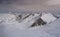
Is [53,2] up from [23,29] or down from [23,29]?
up

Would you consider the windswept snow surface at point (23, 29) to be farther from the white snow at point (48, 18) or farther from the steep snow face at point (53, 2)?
the steep snow face at point (53, 2)

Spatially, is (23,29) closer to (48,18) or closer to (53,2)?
(48,18)

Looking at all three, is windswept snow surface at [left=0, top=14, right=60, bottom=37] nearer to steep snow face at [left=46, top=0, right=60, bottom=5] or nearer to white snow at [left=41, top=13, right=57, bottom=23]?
white snow at [left=41, top=13, right=57, bottom=23]

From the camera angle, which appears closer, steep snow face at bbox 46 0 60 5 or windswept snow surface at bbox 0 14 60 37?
windswept snow surface at bbox 0 14 60 37

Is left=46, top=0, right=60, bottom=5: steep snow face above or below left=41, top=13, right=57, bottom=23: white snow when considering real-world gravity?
above

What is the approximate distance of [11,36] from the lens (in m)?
1.20

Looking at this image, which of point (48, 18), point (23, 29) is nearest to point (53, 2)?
point (48, 18)

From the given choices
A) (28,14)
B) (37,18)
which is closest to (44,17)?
(37,18)

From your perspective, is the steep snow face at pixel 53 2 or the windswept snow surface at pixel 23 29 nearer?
the windswept snow surface at pixel 23 29

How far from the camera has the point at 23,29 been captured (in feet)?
3.98

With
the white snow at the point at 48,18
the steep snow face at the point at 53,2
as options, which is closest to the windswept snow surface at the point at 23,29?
the white snow at the point at 48,18

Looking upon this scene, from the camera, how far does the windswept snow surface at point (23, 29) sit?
1164mm

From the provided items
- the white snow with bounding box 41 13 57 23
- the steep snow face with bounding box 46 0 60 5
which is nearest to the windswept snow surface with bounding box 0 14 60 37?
the white snow with bounding box 41 13 57 23

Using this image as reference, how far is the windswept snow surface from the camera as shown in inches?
45.8
